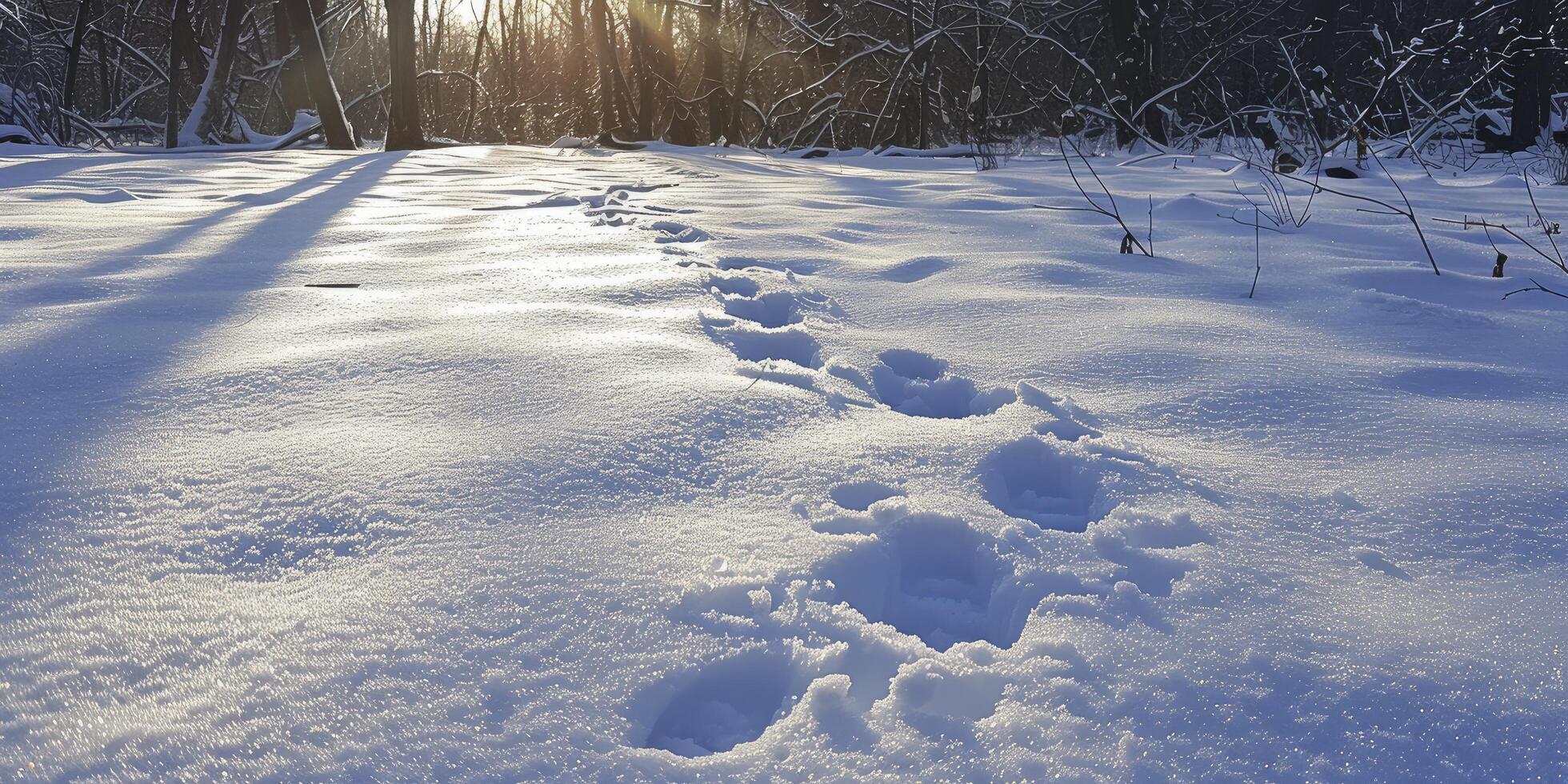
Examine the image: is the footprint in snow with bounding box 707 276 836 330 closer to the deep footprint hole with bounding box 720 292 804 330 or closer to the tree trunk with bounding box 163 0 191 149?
the deep footprint hole with bounding box 720 292 804 330

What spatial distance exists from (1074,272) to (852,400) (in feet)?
3.46

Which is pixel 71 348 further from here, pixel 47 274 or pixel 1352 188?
pixel 1352 188

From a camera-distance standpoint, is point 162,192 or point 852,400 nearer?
point 852,400

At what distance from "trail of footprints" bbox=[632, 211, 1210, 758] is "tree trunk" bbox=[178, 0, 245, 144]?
838 cm

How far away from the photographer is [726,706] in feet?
2.70

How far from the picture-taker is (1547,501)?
3.68 ft

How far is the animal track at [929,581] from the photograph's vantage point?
0.94 m

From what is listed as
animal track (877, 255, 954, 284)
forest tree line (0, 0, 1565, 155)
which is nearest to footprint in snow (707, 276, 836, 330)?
animal track (877, 255, 954, 284)

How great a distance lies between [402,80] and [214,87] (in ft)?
7.44

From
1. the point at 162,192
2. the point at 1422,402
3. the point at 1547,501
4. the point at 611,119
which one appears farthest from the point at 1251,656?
the point at 611,119

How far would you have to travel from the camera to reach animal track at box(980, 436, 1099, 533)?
116 cm

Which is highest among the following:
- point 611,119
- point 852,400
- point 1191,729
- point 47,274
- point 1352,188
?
point 611,119

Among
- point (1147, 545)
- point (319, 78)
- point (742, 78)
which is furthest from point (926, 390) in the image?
point (742, 78)

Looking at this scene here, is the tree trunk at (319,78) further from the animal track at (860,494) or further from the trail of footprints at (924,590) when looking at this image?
the animal track at (860,494)
